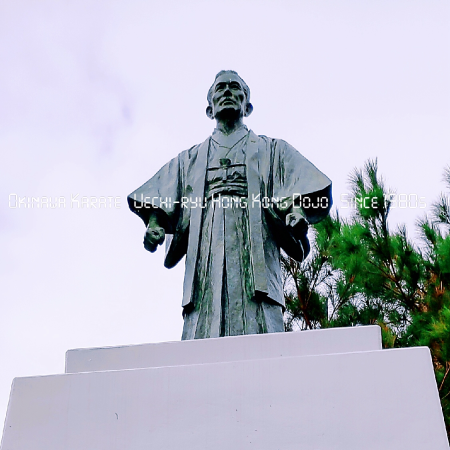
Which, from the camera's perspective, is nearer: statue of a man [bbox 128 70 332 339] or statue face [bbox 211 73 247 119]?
statue of a man [bbox 128 70 332 339]

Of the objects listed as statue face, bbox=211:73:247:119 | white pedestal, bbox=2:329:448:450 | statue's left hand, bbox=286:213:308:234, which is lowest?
white pedestal, bbox=2:329:448:450

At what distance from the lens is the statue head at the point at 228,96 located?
3.86 meters

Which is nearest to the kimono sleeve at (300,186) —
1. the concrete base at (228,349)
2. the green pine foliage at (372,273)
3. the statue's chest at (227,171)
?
the statue's chest at (227,171)

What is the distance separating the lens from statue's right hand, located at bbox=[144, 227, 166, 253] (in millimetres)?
3420

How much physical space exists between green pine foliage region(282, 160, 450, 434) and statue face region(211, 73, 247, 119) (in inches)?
118

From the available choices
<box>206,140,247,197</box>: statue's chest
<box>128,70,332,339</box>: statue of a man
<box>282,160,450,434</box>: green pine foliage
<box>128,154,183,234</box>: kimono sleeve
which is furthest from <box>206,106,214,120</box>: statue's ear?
<box>282,160,450,434</box>: green pine foliage

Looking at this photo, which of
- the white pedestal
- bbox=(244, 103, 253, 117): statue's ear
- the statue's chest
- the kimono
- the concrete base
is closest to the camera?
the white pedestal

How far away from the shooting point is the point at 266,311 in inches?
126

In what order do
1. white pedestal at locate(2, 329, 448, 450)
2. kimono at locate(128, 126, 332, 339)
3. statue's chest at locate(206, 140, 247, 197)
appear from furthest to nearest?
statue's chest at locate(206, 140, 247, 197), kimono at locate(128, 126, 332, 339), white pedestal at locate(2, 329, 448, 450)

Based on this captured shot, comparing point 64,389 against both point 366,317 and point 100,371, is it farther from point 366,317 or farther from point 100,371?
point 366,317

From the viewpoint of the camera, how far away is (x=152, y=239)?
3416 mm

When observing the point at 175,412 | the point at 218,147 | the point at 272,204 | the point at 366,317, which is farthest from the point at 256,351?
the point at 366,317

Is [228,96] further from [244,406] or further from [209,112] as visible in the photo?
[244,406]

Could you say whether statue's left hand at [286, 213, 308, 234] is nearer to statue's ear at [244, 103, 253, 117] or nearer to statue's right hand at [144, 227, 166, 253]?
statue's right hand at [144, 227, 166, 253]
